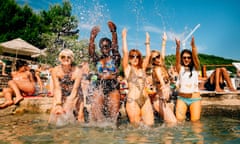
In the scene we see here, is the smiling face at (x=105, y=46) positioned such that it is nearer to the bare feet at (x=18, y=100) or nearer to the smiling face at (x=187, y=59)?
the smiling face at (x=187, y=59)

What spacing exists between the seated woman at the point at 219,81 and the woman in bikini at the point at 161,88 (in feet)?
7.99

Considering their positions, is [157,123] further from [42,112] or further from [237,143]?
[42,112]

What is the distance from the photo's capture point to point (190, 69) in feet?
17.1

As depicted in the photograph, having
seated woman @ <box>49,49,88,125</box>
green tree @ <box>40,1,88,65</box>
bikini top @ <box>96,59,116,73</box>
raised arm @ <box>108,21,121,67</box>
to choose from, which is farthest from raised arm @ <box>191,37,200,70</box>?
green tree @ <box>40,1,88,65</box>

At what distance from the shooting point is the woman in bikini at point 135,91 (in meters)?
4.66

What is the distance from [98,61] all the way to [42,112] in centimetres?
252

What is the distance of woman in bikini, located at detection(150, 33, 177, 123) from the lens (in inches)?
199

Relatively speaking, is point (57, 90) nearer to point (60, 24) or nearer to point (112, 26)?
point (112, 26)

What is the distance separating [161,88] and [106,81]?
1.19 meters

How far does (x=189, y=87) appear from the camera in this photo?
16.8 ft

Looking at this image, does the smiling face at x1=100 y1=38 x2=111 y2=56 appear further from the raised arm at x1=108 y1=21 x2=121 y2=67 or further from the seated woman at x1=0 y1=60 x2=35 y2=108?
the seated woman at x1=0 y1=60 x2=35 y2=108

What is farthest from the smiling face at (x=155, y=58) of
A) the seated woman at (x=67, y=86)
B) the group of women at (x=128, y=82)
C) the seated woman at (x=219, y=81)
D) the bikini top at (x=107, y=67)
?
the seated woman at (x=219, y=81)

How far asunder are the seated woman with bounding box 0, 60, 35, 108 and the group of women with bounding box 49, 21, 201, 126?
1869 mm

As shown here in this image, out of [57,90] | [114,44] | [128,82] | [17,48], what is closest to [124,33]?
[114,44]
